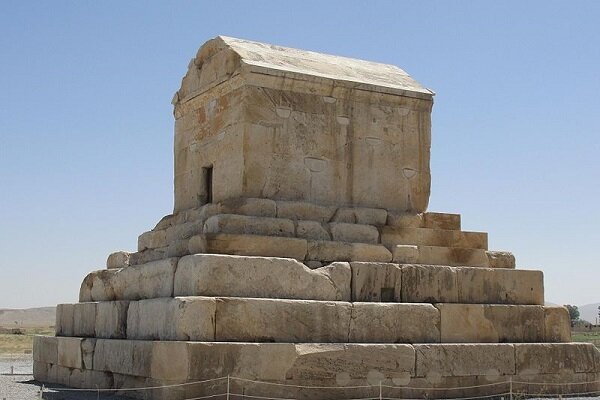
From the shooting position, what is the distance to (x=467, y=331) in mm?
10852

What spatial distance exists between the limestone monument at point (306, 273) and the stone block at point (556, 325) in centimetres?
2

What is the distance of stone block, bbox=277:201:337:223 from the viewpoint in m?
10.8

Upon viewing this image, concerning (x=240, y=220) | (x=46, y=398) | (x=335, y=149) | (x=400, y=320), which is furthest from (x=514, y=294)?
(x=46, y=398)

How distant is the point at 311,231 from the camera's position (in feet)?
35.3

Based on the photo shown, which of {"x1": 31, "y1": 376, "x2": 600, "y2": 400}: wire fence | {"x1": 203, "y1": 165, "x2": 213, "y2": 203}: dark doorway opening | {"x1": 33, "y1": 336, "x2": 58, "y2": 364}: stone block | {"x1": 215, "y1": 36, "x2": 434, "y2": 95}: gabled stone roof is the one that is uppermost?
{"x1": 215, "y1": 36, "x2": 434, "y2": 95}: gabled stone roof

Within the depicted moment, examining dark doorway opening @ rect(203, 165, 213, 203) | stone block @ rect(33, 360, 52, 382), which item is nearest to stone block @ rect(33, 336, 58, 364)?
stone block @ rect(33, 360, 52, 382)

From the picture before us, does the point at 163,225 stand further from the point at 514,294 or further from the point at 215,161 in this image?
the point at 514,294

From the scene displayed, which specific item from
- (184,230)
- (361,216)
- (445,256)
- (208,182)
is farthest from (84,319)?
(445,256)

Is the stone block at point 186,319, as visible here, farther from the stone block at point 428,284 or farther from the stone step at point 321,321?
the stone block at point 428,284

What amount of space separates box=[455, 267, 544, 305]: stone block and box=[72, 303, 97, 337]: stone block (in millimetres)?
5119

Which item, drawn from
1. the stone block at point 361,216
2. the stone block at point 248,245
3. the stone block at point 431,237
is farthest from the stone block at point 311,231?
the stone block at point 431,237

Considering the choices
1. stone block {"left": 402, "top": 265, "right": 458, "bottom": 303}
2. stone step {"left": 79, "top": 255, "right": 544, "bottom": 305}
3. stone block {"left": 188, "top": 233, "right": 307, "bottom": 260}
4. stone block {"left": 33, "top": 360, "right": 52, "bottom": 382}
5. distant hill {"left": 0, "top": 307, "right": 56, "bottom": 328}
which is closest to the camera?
stone step {"left": 79, "top": 255, "right": 544, "bottom": 305}

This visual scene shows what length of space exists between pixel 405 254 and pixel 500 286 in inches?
56.6

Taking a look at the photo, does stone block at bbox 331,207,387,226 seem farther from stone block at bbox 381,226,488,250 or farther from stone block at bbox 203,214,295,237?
stone block at bbox 203,214,295,237
